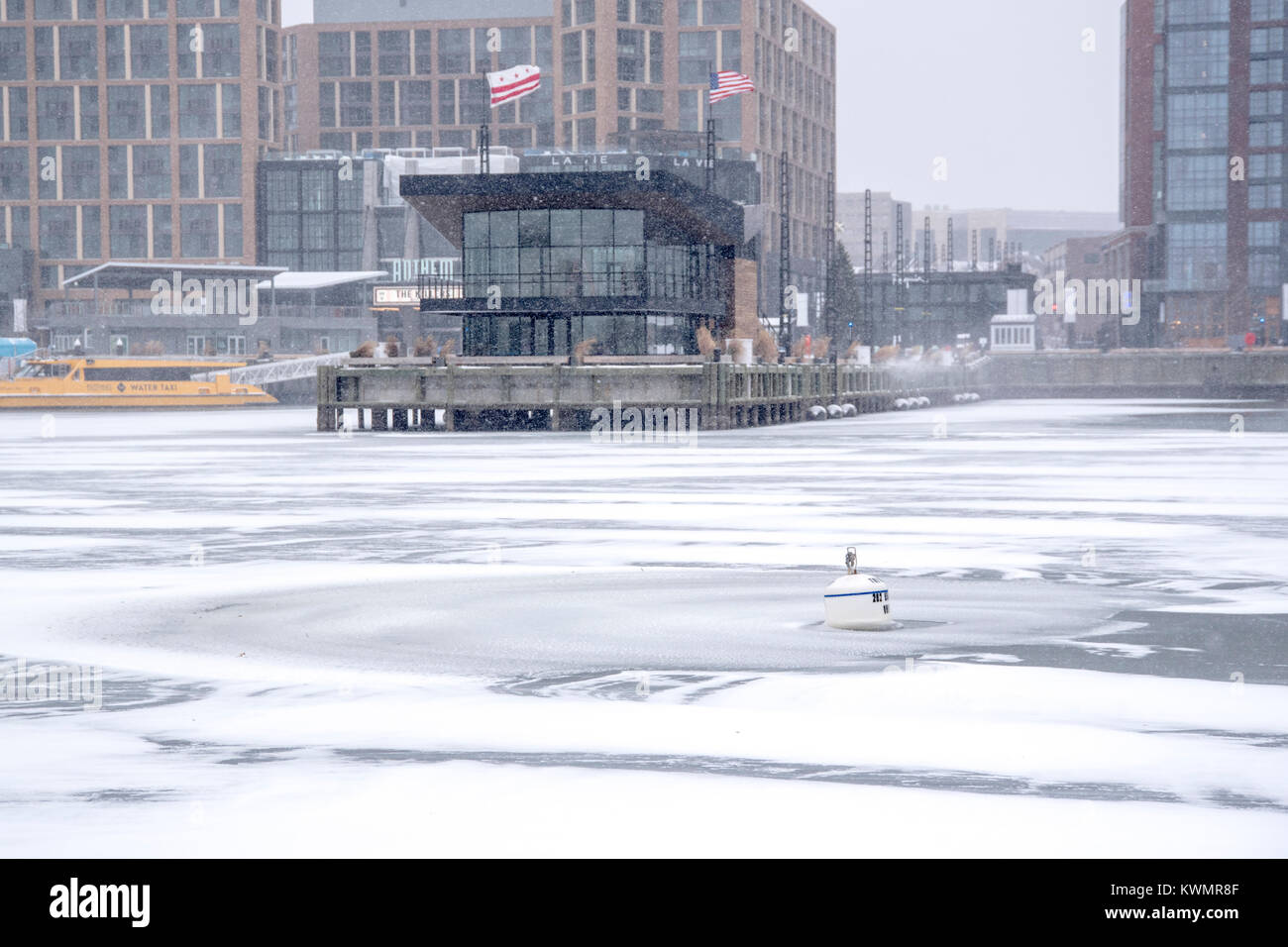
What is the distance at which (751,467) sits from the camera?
34.2 metres

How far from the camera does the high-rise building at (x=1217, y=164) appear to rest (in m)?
151

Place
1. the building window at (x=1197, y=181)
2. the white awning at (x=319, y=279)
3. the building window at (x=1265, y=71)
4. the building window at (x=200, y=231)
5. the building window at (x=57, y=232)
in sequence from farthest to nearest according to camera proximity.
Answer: the building window at (x=200, y=231) < the building window at (x=57, y=232) < the building window at (x=1265, y=71) < the building window at (x=1197, y=181) < the white awning at (x=319, y=279)

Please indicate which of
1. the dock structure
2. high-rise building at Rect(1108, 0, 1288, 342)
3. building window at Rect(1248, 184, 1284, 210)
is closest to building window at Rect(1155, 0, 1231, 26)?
high-rise building at Rect(1108, 0, 1288, 342)

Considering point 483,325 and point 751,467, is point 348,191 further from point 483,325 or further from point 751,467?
point 751,467

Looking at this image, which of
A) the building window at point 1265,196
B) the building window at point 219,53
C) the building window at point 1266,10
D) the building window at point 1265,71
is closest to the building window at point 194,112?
the building window at point 219,53

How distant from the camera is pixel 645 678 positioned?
424 inches

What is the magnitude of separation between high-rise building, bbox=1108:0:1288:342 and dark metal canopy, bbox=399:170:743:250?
304 ft

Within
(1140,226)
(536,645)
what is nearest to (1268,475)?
(536,645)

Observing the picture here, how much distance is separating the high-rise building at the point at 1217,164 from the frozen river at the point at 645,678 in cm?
13625

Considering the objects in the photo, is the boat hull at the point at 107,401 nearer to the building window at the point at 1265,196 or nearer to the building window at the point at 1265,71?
the building window at the point at 1265,196

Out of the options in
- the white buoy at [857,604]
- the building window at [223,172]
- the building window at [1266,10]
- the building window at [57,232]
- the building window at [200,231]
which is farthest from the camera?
the building window at [200,231]

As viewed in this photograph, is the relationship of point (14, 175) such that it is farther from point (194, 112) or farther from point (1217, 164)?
point (1217, 164)

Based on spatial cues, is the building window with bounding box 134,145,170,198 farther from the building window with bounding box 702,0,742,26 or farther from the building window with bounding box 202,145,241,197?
the building window with bounding box 702,0,742,26

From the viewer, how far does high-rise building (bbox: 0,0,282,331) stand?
16450 centimetres
